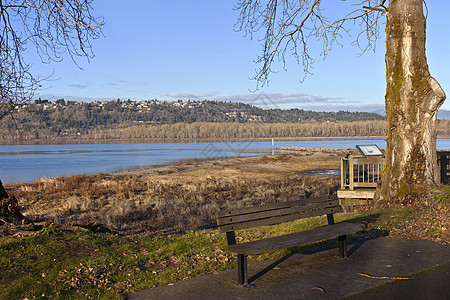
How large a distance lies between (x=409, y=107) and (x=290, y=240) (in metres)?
5.60

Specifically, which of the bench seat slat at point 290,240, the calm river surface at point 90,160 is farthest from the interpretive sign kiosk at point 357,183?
the calm river surface at point 90,160

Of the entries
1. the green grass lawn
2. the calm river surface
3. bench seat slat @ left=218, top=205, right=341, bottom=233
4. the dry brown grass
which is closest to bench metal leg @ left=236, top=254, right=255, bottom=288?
bench seat slat @ left=218, top=205, right=341, bottom=233

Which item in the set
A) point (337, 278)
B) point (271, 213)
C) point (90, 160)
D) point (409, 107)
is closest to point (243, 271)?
point (271, 213)

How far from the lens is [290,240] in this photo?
17.1 ft

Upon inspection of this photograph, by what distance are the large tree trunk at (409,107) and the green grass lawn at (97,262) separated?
260 cm

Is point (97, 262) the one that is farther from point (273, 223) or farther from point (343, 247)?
point (343, 247)

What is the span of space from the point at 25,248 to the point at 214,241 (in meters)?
2.87

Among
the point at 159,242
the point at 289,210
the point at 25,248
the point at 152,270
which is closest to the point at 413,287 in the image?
the point at 289,210

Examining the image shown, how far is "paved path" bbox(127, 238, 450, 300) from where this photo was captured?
14.8ft

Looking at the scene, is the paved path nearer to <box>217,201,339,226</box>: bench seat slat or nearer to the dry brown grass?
<box>217,201,339,226</box>: bench seat slat

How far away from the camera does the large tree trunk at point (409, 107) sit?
30.1ft

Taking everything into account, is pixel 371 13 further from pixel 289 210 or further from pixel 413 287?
pixel 413 287

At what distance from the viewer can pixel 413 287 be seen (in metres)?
4.69

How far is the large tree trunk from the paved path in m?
3.31
